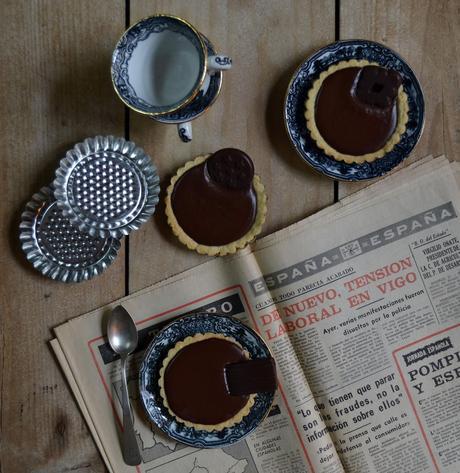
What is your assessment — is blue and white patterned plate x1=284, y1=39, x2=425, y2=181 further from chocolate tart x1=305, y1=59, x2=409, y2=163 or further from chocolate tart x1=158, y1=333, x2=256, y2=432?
chocolate tart x1=158, y1=333, x2=256, y2=432

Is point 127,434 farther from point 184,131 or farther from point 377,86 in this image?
point 377,86

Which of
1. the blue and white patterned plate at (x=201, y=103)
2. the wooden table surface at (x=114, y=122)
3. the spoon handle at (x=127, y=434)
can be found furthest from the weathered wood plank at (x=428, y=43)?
the spoon handle at (x=127, y=434)

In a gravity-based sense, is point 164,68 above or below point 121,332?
above

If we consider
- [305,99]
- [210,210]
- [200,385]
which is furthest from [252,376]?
[305,99]

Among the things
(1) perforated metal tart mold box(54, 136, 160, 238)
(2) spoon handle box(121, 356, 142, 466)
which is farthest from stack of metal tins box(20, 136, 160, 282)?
(2) spoon handle box(121, 356, 142, 466)

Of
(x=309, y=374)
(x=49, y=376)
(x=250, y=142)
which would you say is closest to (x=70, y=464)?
(x=49, y=376)
